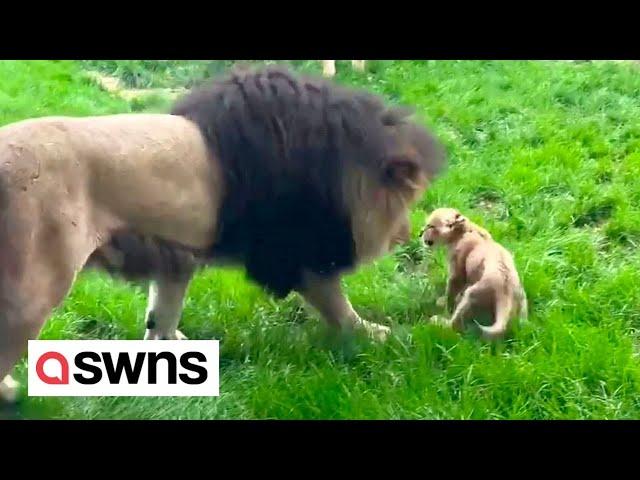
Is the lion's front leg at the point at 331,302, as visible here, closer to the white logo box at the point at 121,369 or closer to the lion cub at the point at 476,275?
the lion cub at the point at 476,275

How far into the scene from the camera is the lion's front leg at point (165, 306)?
2.22 m

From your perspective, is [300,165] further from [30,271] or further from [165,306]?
[30,271]

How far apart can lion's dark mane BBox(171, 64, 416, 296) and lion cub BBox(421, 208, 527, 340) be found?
0.89ft

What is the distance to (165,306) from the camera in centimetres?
227

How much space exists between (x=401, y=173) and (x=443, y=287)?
323mm

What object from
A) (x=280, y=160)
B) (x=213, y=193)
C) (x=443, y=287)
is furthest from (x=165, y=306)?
(x=443, y=287)

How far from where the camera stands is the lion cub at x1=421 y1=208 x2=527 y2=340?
2.29 meters

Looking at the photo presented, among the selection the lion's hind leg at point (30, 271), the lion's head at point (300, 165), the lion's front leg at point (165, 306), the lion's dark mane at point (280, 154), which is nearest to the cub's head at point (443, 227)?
the lion's head at point (300, 165)

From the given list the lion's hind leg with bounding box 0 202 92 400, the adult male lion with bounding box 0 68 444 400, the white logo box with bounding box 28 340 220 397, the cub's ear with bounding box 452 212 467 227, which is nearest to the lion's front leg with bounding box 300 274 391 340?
the adult male lion with bounding box 0 68 444 400

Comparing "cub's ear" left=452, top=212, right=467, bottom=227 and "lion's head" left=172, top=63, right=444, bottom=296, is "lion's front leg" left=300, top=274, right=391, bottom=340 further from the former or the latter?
"cub's ear" left=452, top=212, right=467, bottom=227

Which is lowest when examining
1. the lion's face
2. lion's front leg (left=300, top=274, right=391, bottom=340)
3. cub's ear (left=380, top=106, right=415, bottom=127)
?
lion's front leg (left=300, top=274, right=391, bottom=340)

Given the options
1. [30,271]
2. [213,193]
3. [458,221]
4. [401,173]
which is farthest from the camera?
[458,221]
